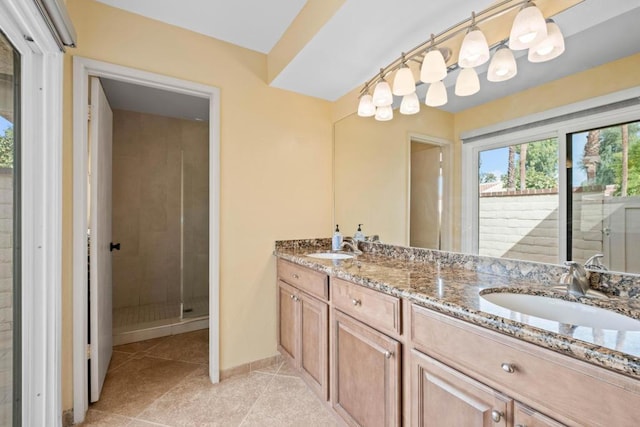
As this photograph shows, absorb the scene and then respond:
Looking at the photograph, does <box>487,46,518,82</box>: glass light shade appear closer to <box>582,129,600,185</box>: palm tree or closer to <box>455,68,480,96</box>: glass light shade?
<box>455,68,480,96</box>: glass light shade

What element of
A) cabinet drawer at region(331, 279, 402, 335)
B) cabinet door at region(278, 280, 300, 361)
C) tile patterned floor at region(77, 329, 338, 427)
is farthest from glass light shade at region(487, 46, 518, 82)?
tile patterned floor at region(77, 329, 338, 427)

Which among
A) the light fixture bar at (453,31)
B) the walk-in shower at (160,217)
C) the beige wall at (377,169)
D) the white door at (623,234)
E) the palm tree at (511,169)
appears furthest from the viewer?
the walk-in shower at (160,217)

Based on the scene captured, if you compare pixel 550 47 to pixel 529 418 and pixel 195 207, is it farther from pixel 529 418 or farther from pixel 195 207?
pixel 195 207

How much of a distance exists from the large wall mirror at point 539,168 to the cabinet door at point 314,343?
0.74m

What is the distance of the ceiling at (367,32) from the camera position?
1109 millimetres

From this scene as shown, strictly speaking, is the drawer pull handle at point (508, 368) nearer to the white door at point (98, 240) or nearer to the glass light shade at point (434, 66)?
the glass light shade at point (434, 66)

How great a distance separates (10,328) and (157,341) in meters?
1.57

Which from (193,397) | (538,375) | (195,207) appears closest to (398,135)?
(538,375)

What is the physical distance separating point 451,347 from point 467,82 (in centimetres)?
127

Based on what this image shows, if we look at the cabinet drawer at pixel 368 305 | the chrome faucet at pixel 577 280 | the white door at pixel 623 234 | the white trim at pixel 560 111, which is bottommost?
the cabinet drawer at pixel 368 305

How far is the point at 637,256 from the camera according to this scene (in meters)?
1.04

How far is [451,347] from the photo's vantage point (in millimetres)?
956

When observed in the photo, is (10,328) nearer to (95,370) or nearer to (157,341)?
(95,370)

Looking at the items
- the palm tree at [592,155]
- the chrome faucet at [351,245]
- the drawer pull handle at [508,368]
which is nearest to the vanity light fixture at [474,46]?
the palm tree at [592,155]
